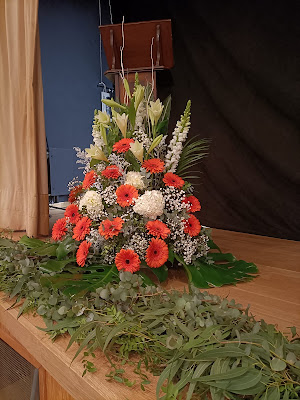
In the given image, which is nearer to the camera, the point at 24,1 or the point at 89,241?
the point at 89,241

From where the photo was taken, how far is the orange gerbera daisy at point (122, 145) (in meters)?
1.11

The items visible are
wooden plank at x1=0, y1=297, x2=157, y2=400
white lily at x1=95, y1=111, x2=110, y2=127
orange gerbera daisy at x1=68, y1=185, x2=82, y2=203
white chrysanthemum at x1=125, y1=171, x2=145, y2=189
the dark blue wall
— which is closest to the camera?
wooden plank at x1=0, y1=297, x2=157, y2=400

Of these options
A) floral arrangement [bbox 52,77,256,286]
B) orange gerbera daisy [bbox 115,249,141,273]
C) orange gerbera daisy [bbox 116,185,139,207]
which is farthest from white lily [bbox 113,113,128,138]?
orange gerbera daisy [bbox 115,249,141,273]

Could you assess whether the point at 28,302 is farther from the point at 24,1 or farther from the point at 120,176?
the point at 24,1

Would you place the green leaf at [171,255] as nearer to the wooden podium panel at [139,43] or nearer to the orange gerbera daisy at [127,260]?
the orange gerbera daisy at [127,260]

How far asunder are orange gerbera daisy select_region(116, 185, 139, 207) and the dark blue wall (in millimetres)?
2750

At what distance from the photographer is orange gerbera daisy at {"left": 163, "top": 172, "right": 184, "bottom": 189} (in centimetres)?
111

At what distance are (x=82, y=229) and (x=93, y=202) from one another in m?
0.09

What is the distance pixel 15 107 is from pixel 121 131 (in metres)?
1.08

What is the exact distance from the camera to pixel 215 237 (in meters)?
1.87

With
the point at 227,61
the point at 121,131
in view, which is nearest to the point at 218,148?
the point at 227,61

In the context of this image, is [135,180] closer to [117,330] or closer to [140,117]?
[140,117]

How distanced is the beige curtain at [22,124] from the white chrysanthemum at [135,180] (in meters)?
0.87

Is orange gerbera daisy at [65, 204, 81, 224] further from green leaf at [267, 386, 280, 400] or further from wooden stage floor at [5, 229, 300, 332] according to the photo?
green leaf at [267, 386, 280, 400]
